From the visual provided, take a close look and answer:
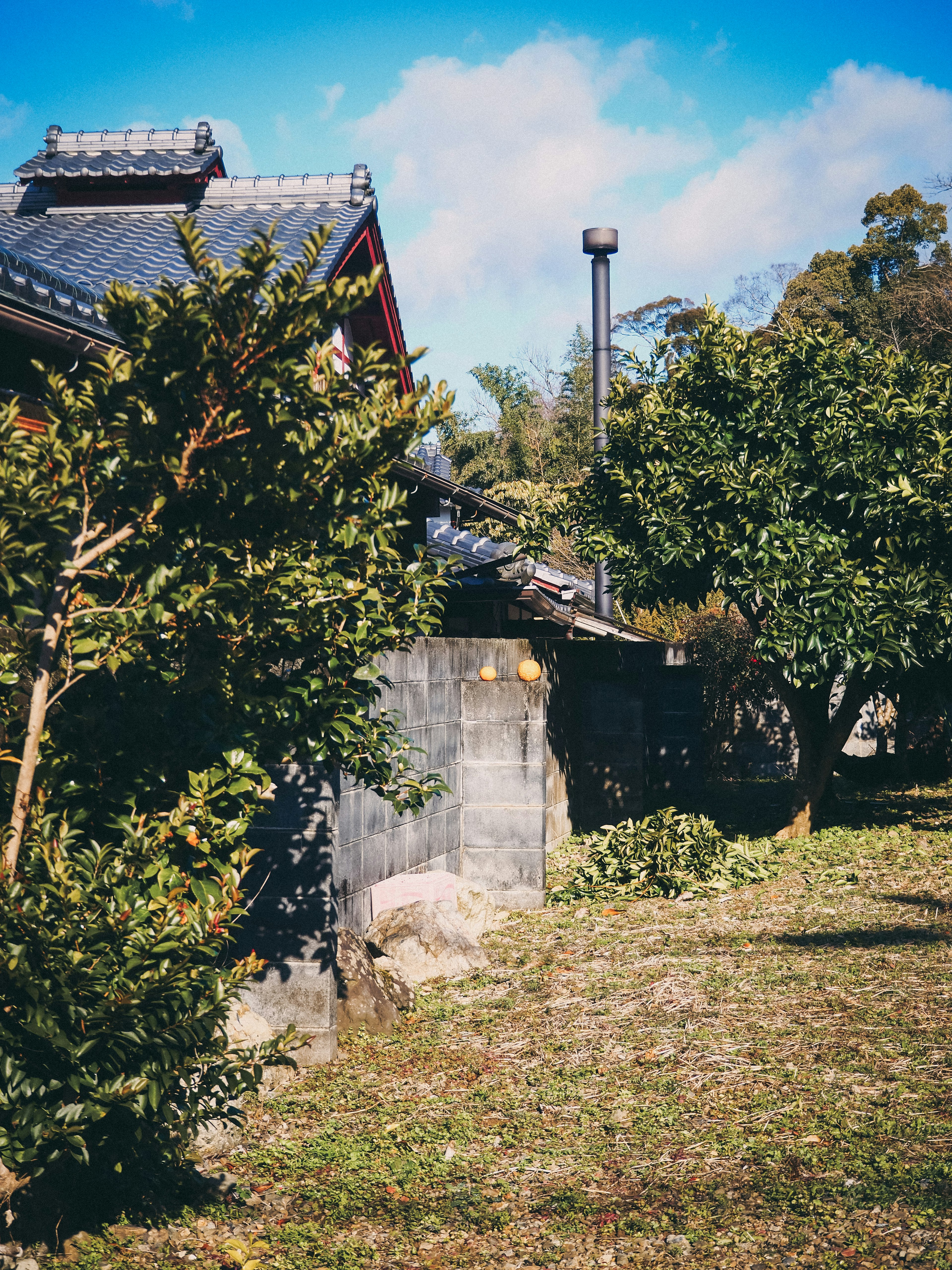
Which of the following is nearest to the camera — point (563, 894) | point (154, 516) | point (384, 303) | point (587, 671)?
point (154, 516)

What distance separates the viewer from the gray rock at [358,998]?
6672 mm

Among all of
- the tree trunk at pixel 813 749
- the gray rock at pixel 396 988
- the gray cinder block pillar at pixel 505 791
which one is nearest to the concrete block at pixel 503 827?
the gray cinder block pillar at pixel 505 791

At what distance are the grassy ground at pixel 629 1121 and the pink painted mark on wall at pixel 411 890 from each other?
0.65m

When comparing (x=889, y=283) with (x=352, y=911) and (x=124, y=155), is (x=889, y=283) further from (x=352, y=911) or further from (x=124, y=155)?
(x=352, y=911)

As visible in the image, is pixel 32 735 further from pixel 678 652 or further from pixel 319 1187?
pixel 678 652

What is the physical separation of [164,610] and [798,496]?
858 cm

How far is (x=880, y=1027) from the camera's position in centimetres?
631

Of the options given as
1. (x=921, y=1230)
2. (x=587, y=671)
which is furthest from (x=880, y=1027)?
(x=587, y=671)

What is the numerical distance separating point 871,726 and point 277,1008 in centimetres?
1619

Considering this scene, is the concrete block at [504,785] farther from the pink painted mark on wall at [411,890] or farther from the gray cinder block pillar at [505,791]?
the pink painted mark on wall at [411,890]

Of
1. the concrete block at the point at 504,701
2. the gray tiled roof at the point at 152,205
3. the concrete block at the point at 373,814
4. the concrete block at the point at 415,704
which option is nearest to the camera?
the concrete block at the point at 373,814

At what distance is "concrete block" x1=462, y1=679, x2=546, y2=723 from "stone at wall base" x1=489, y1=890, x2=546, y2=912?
65.1 inches

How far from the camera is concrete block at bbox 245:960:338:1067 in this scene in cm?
611

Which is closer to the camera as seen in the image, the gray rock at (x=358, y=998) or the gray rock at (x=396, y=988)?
the gray rock at (x=358, y=998)
